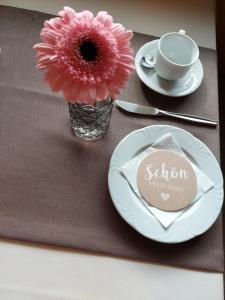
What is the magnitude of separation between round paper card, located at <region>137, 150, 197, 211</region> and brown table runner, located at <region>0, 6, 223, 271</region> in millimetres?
64

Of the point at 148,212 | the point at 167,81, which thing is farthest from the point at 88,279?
the point at 167,81

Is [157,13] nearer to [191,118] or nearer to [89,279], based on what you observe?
[191,118]

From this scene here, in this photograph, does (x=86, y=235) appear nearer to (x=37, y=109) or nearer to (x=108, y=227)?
(x=108, y=227)

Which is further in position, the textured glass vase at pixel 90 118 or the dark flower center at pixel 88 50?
the textured glass vase at pixel 90 118

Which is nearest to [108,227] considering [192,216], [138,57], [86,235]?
[86,235]

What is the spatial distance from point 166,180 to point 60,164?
19cm

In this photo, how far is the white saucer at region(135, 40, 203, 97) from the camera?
0.78 meters

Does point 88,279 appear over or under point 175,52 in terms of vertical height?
under

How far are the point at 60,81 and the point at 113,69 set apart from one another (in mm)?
74

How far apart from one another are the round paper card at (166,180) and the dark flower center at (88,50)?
0.78 feet

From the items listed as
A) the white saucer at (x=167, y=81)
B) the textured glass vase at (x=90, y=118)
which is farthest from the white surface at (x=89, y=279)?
the white saucer at (x=167, y=81)

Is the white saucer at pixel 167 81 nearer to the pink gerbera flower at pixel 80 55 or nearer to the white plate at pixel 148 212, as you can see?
the white plate at pixel 148 212

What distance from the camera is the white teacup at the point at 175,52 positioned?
0.76 metres

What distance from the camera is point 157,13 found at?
36.0 inches
